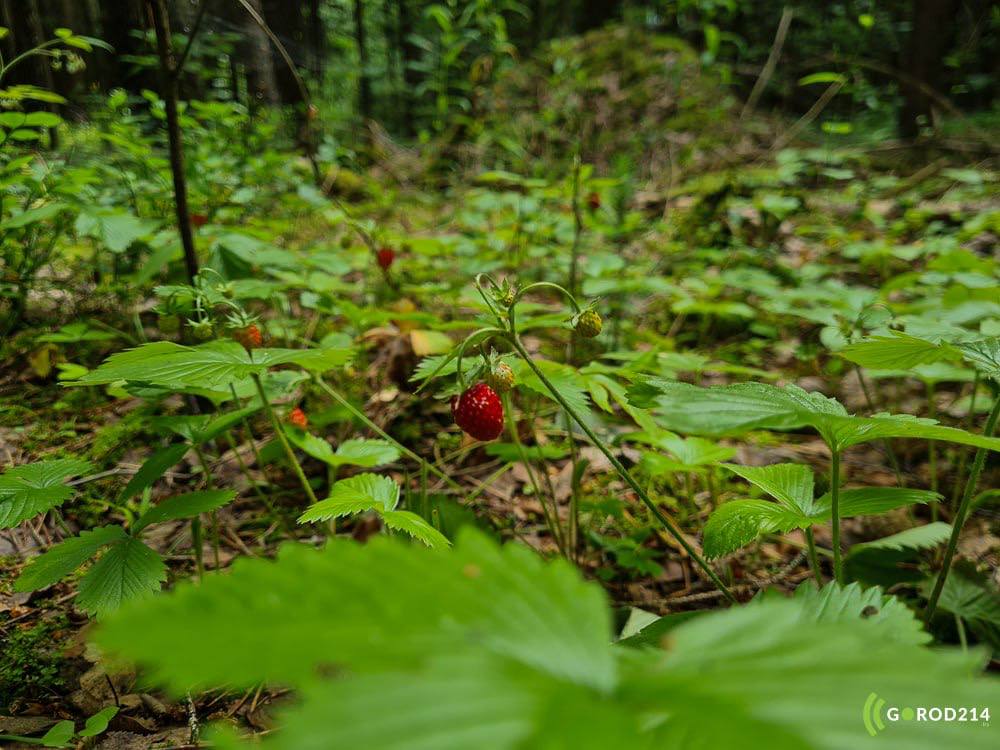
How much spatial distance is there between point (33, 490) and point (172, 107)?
1018 mm

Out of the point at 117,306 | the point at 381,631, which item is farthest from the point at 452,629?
the point at 117,306

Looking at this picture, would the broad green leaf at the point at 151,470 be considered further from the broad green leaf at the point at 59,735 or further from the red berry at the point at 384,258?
the red berry at the point at 384,258

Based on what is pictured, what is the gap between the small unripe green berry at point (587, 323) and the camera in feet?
3.50

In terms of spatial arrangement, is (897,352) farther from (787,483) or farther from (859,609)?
(859,609)

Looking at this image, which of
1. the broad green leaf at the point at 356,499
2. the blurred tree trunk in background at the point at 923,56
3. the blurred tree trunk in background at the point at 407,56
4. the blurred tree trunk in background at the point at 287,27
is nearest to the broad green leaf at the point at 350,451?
the broad green leaf at the point at 356,499

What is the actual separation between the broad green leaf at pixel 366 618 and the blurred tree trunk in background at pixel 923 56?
7259mm

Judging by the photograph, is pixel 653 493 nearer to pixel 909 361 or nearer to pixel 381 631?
pixel 909 361

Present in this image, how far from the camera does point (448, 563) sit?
42 cm

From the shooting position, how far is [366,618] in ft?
1.25

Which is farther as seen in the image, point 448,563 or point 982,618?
point 982,618

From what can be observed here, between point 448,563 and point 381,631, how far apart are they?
0.07 meters

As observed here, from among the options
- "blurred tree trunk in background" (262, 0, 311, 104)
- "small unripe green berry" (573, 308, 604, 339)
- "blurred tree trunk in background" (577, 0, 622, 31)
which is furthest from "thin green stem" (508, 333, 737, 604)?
"blurred tree trunk in background" (577, 0, 622, 31)

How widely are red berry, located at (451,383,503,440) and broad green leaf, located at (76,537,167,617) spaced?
61cm

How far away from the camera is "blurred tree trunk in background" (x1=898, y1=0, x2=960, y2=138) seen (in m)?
5.63
